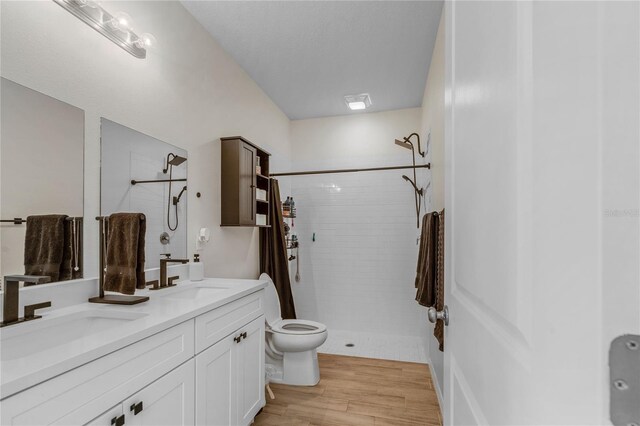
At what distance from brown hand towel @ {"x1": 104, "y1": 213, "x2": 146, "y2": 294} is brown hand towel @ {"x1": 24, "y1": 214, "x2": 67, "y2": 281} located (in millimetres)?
170

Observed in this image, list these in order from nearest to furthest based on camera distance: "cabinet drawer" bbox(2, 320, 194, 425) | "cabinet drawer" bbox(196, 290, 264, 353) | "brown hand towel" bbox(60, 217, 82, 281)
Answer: "cabinet drawer" bbox(2, 320, 194, 425) → "brown hand towel" bbox(60, 217, 82, 281) → "cabinet drawer" bbox(196, 290, 264, 353)

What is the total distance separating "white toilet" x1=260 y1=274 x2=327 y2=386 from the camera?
2.39 metres

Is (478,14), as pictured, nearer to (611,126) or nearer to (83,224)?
(611,126)

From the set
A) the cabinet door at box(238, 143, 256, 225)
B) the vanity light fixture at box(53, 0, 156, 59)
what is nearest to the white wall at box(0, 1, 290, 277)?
the vanity light fixture at box(53, 0, 156, 59)

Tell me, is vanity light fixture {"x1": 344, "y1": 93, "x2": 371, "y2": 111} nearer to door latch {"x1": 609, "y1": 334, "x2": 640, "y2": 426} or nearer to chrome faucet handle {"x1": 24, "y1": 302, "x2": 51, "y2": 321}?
chrome faucet handle {"x1": 24, "y1": 302, "x2": 51, "y2": 321}

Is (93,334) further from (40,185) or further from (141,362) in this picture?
(40,185)

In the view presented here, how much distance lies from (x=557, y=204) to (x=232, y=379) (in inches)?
66.7

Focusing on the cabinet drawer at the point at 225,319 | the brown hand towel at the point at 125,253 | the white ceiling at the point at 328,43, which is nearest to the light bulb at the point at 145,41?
the white ceiling at the point at 328,43

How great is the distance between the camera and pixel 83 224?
53.5 inches

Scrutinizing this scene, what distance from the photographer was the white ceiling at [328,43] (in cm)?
199

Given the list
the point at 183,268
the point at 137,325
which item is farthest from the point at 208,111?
the point at 137,325

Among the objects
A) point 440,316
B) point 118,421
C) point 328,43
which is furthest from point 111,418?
point 328,43

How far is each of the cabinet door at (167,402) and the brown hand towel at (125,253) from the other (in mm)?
410

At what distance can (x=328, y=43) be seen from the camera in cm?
233
